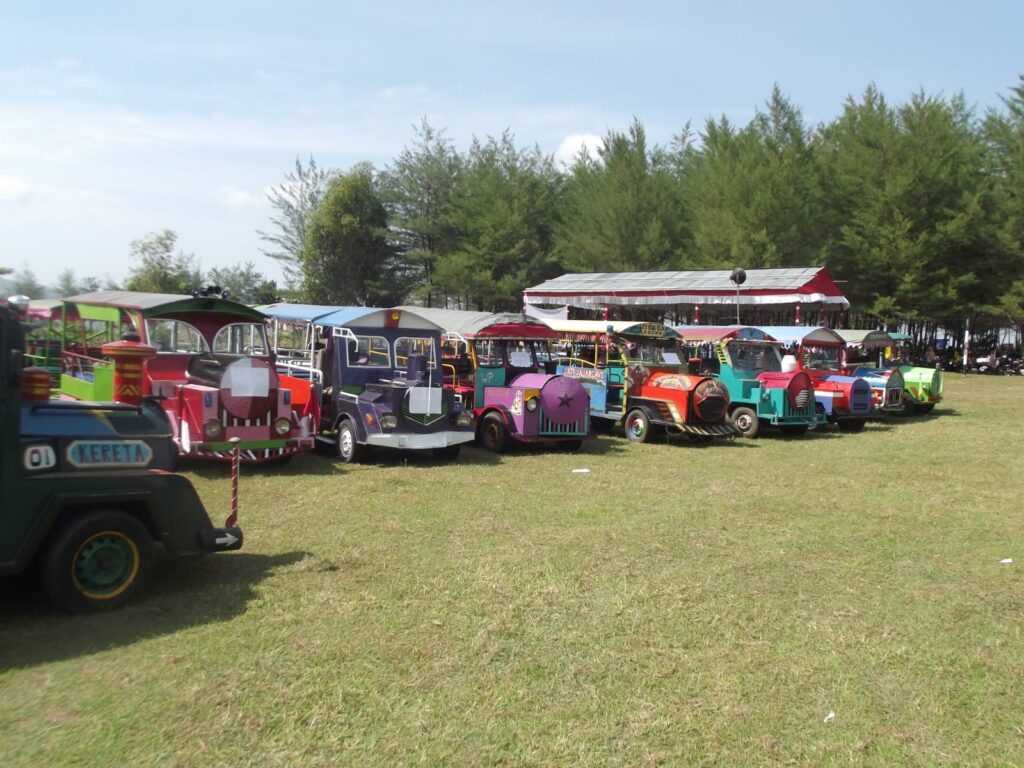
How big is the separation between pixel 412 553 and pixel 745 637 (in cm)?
268

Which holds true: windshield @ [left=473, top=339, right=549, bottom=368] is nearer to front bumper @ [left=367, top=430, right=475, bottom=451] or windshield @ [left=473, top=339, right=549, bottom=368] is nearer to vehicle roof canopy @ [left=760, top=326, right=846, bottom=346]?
front bumper @ [left=367, top=430, right=475, bottom=451]

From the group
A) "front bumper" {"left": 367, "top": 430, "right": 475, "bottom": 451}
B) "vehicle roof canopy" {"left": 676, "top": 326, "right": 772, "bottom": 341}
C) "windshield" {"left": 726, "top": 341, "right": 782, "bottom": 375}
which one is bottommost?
"front bumper" {"left": 367, "top": 430, "right": 475, "bottom": 451}

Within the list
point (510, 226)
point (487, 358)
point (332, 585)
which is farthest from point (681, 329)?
point (510, 226)

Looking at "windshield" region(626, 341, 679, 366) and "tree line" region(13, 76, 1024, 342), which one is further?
"tree line" region(13, 76, 1024, 342)

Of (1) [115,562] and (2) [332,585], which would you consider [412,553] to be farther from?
(1) [115,562]

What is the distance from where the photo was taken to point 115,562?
491cm

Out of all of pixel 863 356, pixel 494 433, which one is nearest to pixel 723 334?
pixel 494 433

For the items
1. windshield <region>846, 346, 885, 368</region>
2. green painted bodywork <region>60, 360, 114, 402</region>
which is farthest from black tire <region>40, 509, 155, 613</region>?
windshield <region>846, 346, 885, 368</region>

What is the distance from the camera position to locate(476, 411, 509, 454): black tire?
38.6 feet

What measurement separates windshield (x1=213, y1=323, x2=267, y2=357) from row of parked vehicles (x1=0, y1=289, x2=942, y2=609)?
0.07ft

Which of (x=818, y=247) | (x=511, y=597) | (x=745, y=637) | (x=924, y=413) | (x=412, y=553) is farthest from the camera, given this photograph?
(x=818, y=247)

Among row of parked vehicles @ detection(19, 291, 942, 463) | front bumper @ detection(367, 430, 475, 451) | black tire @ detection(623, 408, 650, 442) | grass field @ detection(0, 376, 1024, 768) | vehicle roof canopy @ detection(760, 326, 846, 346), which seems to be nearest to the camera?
grass field @ detection(0, 376, 1024, 768)

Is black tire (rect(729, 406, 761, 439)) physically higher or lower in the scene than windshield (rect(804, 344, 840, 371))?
lower

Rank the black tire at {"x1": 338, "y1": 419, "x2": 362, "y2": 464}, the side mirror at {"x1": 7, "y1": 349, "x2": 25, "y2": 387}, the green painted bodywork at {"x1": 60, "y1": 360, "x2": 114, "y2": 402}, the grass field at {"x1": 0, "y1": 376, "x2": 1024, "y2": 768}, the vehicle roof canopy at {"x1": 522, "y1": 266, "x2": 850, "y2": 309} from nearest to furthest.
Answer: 1. the grass field at {"x1": 0, "y1": 376, "x2": 1024, "y2": 768}
2. the side mirror at {"x1": 7, "y1": 349, "x2": 25, "y2": 387}
3. the green painted bodywork at {"x1": 60, "y1": 360, "x2": 114, "y2": 402}
4. the black tire at {"x1": 338, "y1": 419, "x2": 362, "y2": 464}
5. the vehicle roof canopy at {"x1": 522, "y1": 266, "x2": 850, "y2": 309}
